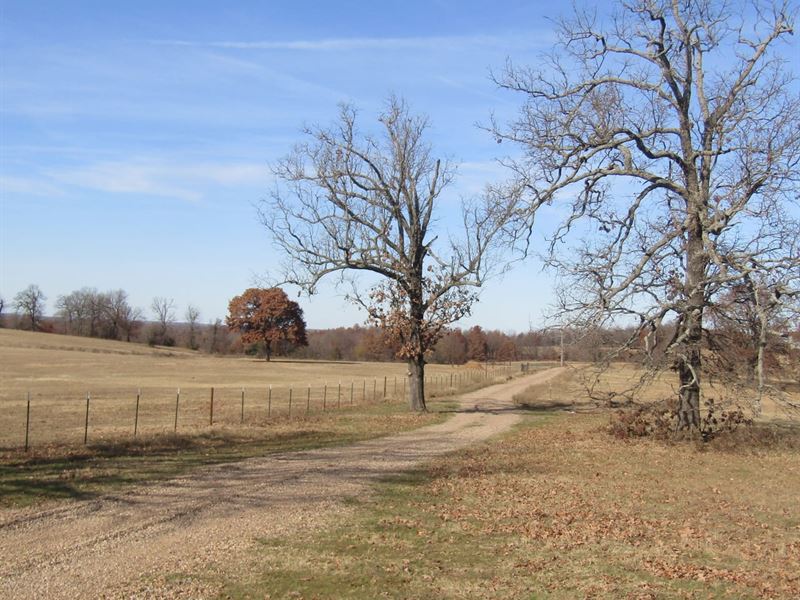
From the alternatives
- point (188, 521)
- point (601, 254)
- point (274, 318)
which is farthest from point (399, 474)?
point (274, 318)

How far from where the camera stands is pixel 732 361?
18.7m

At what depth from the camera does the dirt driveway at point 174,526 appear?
23.5 ft

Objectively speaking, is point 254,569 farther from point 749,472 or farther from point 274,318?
point 274,318

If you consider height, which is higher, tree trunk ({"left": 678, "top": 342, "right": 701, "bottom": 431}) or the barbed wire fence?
tree trunk ({"left": 678, "top": 342, "right": 701, "bottom": 431})

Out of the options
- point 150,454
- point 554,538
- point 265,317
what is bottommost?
point 554,538

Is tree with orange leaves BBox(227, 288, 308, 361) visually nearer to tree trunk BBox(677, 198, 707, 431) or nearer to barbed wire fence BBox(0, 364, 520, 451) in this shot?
barbed wire fence BBox(0, 364, 520, 451)

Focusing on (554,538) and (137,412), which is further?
(137,412)

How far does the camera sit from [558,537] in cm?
939

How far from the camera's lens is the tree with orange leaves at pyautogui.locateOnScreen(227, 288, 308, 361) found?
103m

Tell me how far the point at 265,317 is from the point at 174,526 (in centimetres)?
9530

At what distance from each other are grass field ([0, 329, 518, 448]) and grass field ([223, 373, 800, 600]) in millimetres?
10565

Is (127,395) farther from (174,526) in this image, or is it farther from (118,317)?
(118,317)

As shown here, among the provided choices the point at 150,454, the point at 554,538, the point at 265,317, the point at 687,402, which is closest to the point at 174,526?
the point at 554,538

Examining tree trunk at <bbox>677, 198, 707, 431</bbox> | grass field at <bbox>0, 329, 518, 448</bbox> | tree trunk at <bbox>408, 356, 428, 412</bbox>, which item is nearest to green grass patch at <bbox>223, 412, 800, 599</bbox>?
tree trunk at <bbox>677, 198, 707, 431</bbox>
